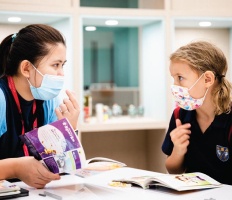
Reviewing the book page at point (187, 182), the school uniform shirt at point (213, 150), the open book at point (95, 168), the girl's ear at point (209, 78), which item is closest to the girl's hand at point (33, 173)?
the open book at point (95, 168)

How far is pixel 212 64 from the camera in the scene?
1.79 m

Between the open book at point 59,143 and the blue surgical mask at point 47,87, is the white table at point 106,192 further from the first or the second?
the blue surgical mask at point 47,87

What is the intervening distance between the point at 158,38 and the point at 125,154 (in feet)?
3.18

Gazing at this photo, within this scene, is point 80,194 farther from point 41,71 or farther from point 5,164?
point 41,71

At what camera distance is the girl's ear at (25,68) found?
1.77m

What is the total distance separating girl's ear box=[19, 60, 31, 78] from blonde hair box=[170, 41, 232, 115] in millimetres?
629

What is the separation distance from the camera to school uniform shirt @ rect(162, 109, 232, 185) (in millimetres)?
1730

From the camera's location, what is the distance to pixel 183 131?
1.75 metres

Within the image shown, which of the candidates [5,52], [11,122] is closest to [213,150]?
[11,122]

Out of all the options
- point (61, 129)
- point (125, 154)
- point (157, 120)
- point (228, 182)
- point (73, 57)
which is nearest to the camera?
point (61, 129)

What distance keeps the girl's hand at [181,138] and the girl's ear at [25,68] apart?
0.67 meters

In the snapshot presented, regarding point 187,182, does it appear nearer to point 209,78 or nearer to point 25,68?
point 209,78

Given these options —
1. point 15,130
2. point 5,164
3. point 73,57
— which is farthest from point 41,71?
point 73,57

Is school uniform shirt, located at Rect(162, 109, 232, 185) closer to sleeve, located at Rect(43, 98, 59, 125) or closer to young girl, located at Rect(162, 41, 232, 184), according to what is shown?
young girl, located at Rect(162, 41, 232, 184)
